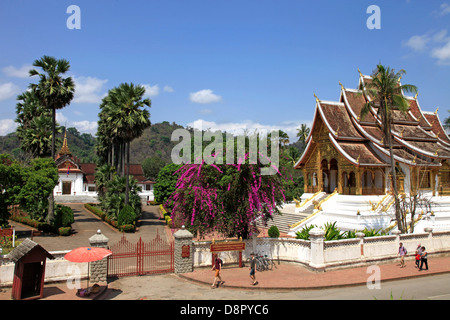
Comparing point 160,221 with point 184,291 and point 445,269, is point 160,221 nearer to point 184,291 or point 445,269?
point 184,291

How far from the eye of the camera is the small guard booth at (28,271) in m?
11.9

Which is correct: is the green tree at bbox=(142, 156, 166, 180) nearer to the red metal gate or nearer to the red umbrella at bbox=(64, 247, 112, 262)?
the red metal gate

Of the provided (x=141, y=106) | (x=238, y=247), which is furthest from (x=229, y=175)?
(x=141, y=106)

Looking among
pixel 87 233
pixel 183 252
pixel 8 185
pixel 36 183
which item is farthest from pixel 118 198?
pixel 183 252

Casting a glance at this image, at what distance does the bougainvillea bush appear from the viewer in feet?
53.1

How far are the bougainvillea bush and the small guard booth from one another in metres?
6.40

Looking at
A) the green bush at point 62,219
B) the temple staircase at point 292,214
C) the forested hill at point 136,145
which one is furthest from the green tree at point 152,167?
the temple staircase at point 292,214

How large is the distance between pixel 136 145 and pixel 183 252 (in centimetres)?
14014

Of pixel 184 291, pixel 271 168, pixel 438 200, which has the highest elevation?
pixel 271 168

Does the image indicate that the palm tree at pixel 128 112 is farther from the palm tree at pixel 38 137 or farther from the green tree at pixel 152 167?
the green tree at pixel 152 167

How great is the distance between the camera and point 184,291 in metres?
13.6

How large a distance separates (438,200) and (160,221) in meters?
25.4

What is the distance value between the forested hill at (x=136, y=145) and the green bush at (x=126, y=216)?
94.0 meters

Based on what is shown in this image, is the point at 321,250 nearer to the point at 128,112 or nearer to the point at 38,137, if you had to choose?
the point at 128,112
